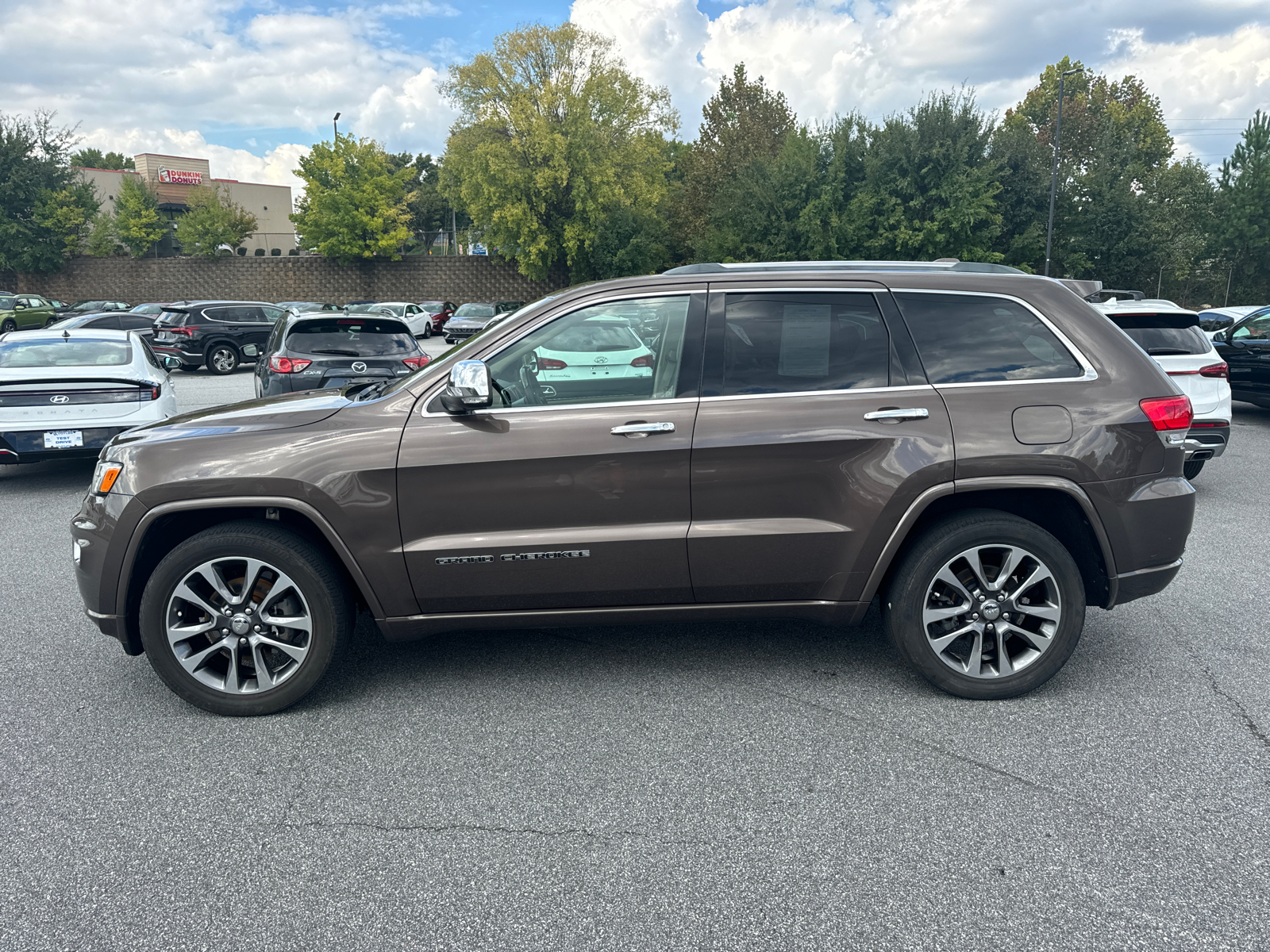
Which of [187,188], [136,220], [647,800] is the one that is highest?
[187,188]

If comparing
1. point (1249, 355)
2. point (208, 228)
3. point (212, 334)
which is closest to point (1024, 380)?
point (1249, 355)

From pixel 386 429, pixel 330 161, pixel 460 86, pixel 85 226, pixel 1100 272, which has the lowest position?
pixel 386 429

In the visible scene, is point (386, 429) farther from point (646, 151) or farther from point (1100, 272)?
point (646, 151)

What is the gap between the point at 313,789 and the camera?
3.31 m

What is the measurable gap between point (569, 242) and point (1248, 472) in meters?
38.1

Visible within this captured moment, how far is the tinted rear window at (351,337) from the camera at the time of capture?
10.4 meters

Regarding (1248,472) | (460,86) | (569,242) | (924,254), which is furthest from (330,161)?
(1248,472)

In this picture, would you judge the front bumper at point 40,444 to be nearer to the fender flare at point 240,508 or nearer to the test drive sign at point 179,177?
the fender flare at point 240,508

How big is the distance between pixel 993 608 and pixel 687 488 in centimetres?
141

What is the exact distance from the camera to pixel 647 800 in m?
3.19

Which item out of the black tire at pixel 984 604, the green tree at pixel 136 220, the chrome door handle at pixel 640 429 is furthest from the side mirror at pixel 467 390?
the green tree at pixel 136 220

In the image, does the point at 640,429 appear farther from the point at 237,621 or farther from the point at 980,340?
the point at 237,621

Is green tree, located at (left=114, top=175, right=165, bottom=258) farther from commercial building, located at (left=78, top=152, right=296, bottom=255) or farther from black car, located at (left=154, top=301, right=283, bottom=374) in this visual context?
black car, located at (left=154, top=301, right=283, bottom=374)

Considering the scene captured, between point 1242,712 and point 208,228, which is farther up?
point 208,228
